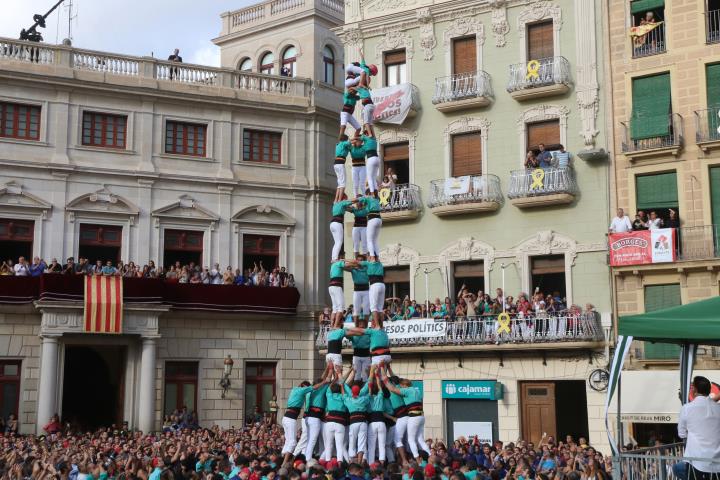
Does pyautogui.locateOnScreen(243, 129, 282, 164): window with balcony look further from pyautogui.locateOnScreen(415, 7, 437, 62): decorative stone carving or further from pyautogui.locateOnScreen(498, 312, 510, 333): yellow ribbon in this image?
pyautogui.locateOnScreen(498, 312, 510, 333): yellow ribbon

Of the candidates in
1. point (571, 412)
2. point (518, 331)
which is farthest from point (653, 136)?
point (571, 412)

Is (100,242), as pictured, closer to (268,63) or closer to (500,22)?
(268,63)

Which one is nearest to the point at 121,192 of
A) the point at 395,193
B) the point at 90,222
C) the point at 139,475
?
the point at 90,222

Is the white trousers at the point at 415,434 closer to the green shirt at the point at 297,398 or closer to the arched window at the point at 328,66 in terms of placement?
the green shirt at the point at 297,398

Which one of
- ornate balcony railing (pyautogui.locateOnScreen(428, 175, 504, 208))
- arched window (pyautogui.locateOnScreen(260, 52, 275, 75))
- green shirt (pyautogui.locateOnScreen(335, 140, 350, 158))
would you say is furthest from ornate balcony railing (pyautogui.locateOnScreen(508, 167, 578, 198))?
arched window (pyautogui.locateOnScreen(260, 52, 275, 75))

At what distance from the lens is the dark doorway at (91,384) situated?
3922 cm

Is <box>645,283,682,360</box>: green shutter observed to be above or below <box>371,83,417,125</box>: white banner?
below

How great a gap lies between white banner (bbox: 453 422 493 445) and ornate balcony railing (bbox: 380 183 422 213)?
8.55 meters

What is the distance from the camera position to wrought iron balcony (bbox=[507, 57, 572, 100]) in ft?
110

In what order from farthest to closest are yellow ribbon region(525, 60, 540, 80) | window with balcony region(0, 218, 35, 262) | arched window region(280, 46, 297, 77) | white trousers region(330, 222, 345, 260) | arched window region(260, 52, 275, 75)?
arched window region(260, 52, 275, 75)
arched window region(280, 46, 297, 77)
window with balcony region(0, 218, 35, 262)
yellow ribbon region(525, 60, 540, 80)
white trousers region(330, 222, 345, 260)

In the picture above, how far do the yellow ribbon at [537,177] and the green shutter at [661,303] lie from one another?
5.30 meters

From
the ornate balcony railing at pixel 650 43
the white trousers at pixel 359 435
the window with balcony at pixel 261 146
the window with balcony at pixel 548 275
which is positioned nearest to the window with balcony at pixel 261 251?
the window with balcony at pixel 261 146

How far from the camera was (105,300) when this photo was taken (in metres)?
35.3

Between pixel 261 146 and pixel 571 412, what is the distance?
57.3ft
